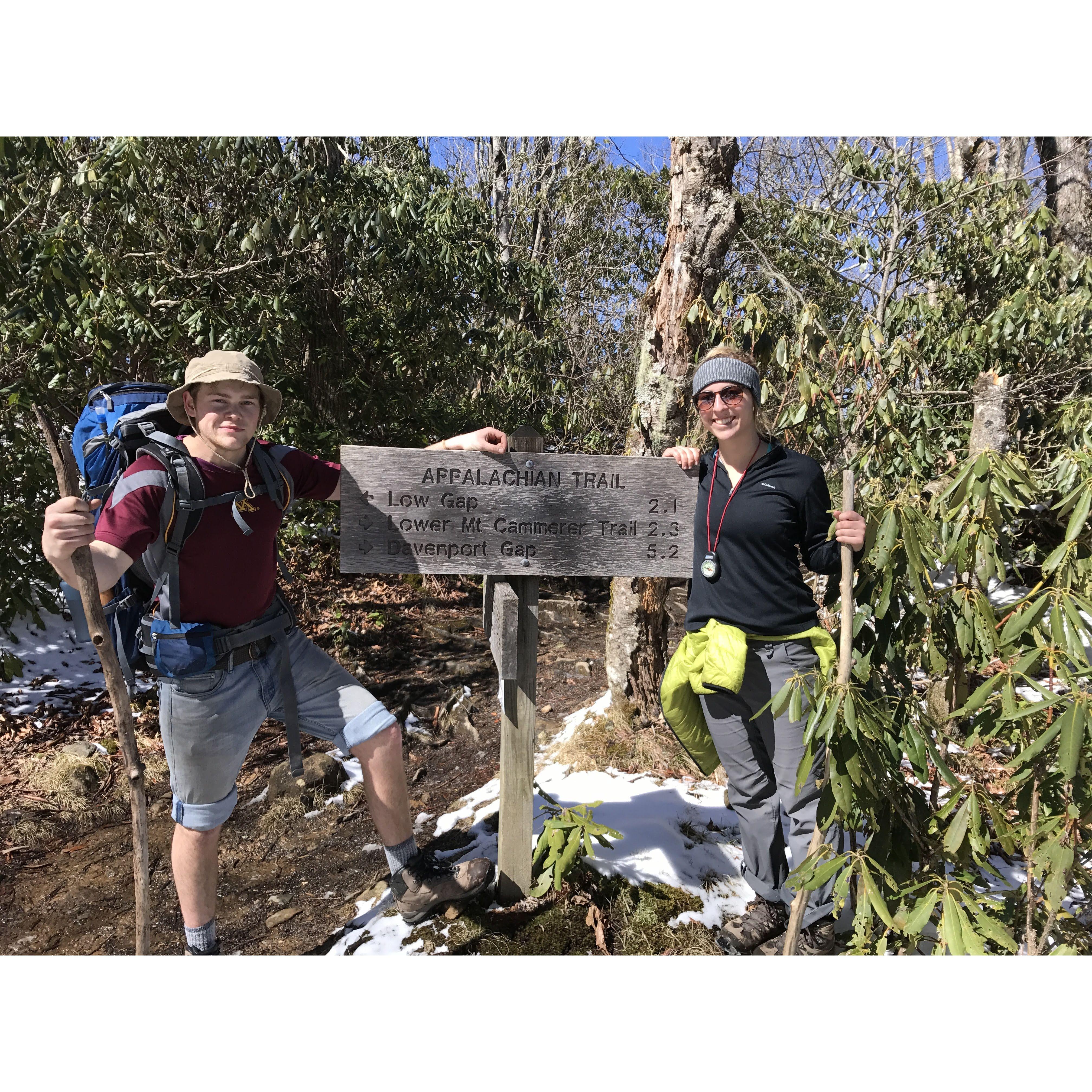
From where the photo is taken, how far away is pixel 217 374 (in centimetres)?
198

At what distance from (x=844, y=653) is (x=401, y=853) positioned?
5.27 ft

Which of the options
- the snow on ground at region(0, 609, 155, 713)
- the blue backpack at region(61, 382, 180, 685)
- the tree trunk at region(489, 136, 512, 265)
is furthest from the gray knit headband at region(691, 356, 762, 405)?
the tree trunk at region(489, 136, 512, 265)

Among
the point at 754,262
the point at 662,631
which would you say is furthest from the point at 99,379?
the point at 754,262

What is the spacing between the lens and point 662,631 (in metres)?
3.67

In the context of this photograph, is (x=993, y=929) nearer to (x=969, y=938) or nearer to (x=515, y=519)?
(x=969, y=938)

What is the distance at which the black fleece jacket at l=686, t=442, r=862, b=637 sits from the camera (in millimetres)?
2172

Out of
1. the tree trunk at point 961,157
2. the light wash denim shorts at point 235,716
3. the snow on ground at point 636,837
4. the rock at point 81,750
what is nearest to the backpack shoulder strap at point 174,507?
the light wash denim shorts at point 235,716

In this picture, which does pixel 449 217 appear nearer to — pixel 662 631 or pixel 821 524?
pixel 662 631

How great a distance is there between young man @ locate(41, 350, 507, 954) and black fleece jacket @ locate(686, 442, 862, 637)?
31.9 inches

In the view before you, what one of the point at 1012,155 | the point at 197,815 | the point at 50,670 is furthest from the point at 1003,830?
the point at 1012,155

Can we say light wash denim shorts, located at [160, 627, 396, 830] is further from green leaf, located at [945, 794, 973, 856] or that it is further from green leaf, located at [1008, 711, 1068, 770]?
green leaf, located at [1008, 711, 1068, 770]

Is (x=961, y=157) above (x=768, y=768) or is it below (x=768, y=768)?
above

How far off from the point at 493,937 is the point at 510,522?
143 centimetres

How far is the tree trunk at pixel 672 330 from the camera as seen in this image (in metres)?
3.21
